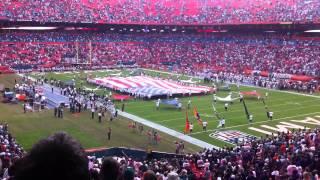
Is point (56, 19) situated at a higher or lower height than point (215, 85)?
higher

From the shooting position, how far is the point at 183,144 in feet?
75.3

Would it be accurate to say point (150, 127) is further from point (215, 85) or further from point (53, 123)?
point (215, 85)

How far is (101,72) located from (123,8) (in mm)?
27879

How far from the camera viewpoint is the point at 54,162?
1.88m

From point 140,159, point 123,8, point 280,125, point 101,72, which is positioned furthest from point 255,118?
point 123,8

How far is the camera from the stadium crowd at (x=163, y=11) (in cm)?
6728

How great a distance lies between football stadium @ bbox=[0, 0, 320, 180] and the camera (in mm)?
13883

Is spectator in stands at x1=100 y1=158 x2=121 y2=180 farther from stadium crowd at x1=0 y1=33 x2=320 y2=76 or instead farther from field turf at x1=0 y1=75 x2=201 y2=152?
stadium crowd at x1=0 y1=33 x2=320 y2=76

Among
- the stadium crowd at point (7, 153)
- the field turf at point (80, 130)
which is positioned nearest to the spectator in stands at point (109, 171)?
the stadium crowd at point (7, 153)

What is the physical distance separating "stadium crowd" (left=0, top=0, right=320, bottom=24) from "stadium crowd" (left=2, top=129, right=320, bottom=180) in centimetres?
4686

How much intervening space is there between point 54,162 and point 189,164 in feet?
47.4

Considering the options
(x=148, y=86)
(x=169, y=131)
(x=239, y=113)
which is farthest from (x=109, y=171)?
(x=148, y=86)

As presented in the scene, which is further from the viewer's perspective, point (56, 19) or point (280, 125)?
point (56, 19)

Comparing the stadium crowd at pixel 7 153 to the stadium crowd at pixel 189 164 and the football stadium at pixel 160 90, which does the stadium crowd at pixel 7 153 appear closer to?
the football stadium at pixel 160 90
